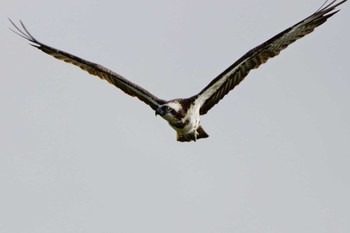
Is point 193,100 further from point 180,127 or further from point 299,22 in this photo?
point 299,22

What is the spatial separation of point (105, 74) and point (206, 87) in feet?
9.63

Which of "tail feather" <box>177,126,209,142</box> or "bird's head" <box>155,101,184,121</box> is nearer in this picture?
"bird's head" <box>155,101,184,121</box>

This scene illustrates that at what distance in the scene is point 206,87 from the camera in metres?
28.4

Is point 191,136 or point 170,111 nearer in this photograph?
point 170,111

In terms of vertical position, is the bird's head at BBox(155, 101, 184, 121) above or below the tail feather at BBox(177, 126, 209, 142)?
above

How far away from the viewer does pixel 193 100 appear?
28703mm

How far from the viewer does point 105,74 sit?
29969 millimetres

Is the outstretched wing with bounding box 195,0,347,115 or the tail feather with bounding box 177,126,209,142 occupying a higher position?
the outstretched wing with bounding box 195,0,347,115

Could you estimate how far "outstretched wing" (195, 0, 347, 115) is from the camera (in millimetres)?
27359

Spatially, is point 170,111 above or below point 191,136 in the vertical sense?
above

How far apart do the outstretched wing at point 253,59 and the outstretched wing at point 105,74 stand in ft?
4.12

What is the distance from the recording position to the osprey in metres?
27.5

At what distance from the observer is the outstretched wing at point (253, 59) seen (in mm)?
27359

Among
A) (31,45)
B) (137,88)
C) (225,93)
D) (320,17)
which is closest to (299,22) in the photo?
(320,17)
